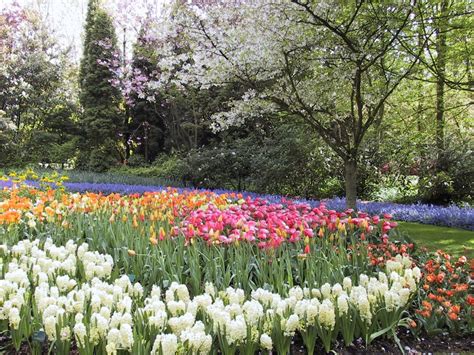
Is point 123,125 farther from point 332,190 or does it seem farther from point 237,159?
point 332,190

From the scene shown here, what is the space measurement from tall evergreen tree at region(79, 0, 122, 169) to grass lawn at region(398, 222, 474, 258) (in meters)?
13.3

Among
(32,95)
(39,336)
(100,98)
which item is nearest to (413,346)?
(39,336)

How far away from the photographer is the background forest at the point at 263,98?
5.79 metres

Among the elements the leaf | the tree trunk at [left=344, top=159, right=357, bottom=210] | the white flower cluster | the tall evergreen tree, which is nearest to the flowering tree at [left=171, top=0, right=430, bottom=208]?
the tree trunk at [left=344, top=159, right=357, bottom=210]

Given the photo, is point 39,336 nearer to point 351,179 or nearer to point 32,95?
point 351,179

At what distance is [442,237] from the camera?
6734mm

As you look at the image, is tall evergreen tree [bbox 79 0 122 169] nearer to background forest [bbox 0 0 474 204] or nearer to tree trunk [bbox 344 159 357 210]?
background forest [bbox 0 0 474 204]

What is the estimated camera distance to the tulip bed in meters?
2.34

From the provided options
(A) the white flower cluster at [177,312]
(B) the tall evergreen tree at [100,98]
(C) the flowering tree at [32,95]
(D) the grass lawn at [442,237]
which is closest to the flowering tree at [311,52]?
(D) the grass lawn at [442,237]

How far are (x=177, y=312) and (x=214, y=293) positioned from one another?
0.34 m

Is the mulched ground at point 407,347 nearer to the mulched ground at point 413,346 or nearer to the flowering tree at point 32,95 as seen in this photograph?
the mulched ground at point 413,346

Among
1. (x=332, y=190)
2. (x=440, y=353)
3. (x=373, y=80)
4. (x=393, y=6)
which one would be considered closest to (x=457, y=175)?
(x=332, y=190)

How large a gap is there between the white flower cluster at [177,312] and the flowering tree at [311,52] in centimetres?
317

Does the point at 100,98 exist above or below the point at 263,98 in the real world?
above
